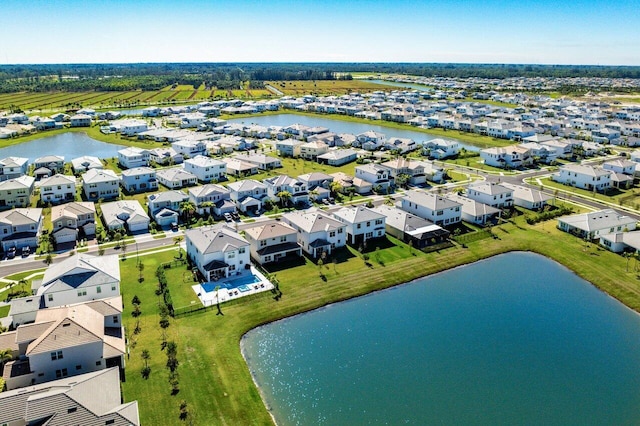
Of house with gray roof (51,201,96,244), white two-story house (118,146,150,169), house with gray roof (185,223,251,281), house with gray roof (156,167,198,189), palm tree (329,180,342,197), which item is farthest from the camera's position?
white two-story house (118,146,150,169)

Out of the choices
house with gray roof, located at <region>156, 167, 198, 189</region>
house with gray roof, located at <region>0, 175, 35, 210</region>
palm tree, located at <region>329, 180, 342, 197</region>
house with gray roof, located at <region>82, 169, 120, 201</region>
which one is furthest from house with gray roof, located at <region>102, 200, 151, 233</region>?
palm tree, located at <region>329, 180, 342, 197</region>

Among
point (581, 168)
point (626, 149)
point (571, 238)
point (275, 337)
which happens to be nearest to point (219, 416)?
point (275, 337)

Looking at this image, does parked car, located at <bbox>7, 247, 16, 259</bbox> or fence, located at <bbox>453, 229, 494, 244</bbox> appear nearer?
parked car, located at <bbox>7, 247, 16, 259</bbox>

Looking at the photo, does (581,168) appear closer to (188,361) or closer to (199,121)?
(188,361)

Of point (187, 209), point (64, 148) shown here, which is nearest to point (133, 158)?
point (187, 209)

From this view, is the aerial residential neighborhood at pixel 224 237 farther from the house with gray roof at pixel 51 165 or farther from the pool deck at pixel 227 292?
the house with gray roof at pixel 51 165

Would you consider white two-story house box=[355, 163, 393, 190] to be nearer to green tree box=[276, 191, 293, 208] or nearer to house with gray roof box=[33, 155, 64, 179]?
green tree box=[276, 191, 293, 208]

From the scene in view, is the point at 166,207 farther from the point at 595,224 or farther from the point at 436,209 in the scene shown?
the point at 595,224
